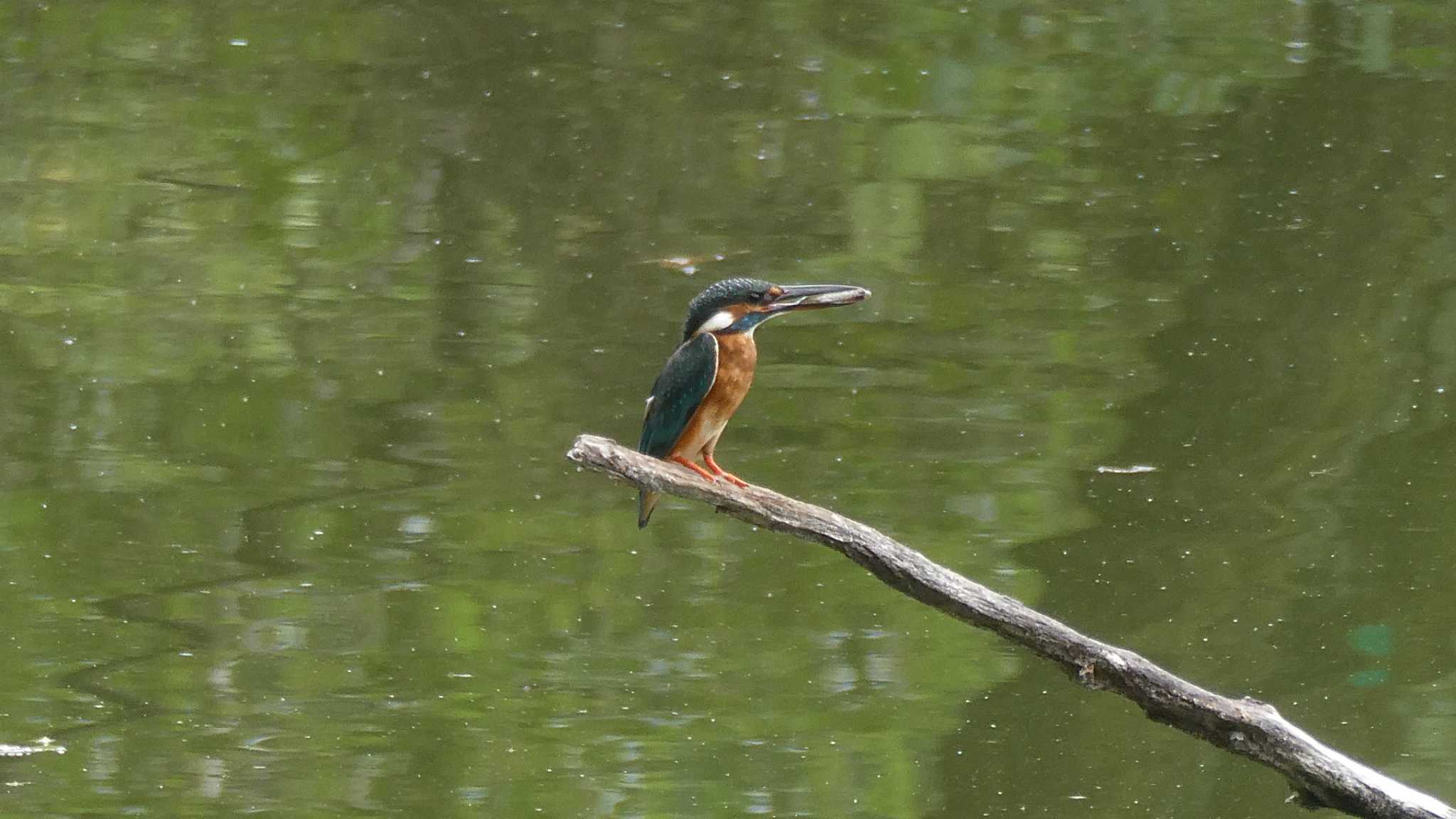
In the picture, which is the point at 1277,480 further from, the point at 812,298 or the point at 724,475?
the point at 724,475

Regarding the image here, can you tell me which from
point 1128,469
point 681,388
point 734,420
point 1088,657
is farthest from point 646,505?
point 1128,469

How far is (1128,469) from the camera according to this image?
5.09m

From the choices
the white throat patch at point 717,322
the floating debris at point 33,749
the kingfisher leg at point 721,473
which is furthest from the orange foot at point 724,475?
the floating debris at point 33,749

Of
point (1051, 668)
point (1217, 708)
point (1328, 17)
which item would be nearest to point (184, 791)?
point (1051, 668)

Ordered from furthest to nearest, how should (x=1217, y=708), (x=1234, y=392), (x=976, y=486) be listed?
(x=1234, y=392), (x=976, y=486), (x=1217, y=708)

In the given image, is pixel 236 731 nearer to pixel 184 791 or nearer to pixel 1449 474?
pixel 184 791

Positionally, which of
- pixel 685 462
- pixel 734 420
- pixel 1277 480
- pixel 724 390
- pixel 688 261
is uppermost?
pixel 724 390

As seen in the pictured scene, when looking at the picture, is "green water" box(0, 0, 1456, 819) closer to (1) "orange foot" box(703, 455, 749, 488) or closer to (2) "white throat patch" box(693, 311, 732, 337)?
(1) "orange foot" box(703, 455, 749, 488)

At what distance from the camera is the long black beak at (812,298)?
2975 millimetres

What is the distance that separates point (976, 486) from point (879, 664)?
0.83m

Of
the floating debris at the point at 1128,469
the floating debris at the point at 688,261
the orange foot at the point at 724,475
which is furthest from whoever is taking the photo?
the floating debris at the point at 688,261

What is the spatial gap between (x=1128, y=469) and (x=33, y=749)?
2760mm

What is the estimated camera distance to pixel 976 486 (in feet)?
16.4

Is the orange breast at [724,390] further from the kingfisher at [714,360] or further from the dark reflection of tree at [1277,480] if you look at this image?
the dark reflection of tree at [1277,480]
